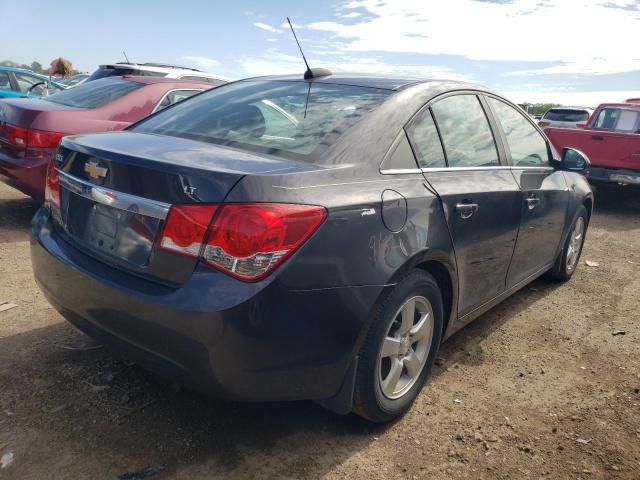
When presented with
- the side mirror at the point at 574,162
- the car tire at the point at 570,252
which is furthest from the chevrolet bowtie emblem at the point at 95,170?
the car tire at the point at 570,252

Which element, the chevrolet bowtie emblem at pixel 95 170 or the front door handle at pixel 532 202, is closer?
the chevrolet bowtie emblem at pixel 95 170

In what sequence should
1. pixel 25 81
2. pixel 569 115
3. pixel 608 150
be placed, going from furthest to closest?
pixel 569 115, pixel 25 81, pixel 608 150

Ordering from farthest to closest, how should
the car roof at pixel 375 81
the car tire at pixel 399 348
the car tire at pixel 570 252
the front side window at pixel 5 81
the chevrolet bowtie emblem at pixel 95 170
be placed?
1. the front side window at pixel 5 81
2. the car tire at pixel 570 252
3. the car roof at pixel 375 81
4. the car tire at pixel 399 348
5. the chevrolet bowtie emblem at pixel 95 170

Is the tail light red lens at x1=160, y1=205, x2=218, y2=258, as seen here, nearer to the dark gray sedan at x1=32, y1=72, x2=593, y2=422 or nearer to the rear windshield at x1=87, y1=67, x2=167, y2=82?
the dark gray sedan at x1=32, y1=72, x2=593, y2=422

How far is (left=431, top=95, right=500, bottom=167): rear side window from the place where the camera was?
2889 millimetres

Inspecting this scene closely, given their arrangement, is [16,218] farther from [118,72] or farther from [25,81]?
[25,81]

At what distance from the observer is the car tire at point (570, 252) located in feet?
15.0

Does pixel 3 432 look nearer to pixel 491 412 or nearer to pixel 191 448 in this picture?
pixel 191 448

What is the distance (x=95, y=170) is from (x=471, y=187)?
1.85 metres

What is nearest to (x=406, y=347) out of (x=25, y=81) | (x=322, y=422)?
(x=322, y=422)

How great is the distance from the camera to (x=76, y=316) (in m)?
2.34

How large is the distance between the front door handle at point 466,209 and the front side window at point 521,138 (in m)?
0.83

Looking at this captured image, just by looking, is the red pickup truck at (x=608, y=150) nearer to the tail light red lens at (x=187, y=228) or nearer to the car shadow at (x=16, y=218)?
the car shadow at (x=16, y=218)

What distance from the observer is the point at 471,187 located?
286 cm
